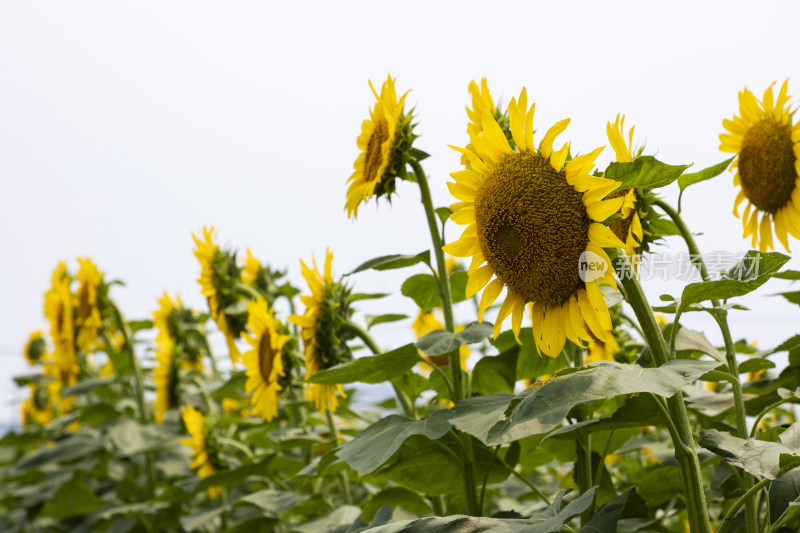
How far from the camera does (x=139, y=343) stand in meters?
3.25

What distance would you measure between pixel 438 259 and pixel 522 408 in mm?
665

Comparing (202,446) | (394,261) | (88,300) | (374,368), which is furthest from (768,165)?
(88,300)

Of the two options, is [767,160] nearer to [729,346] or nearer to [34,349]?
[729,346]

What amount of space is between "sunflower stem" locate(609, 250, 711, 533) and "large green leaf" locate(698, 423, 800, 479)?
0.17ft

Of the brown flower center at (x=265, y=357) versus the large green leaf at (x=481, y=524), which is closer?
the large green leaf at (x=481, y=524)

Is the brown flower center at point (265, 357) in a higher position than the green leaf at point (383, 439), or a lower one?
higher

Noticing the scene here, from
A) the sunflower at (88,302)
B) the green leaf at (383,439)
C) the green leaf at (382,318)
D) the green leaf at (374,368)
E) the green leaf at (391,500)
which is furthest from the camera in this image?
the sunflower at (88,302)

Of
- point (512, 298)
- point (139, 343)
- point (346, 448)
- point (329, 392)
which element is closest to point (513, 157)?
point (512, 298)

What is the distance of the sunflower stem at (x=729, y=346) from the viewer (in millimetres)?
1104

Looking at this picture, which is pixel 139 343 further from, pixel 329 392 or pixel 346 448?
pixel 346 448

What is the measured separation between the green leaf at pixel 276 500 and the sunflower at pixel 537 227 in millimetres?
996

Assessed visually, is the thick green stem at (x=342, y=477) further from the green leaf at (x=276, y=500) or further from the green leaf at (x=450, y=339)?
the green leaf at (x=450, y=339)

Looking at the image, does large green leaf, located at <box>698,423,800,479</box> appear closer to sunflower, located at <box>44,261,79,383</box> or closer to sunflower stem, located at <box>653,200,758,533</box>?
sunflower stem, located at <box>653,200,758,533</box>

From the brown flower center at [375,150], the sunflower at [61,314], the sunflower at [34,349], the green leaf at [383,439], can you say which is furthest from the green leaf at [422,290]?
the sunflower at [34,349]
